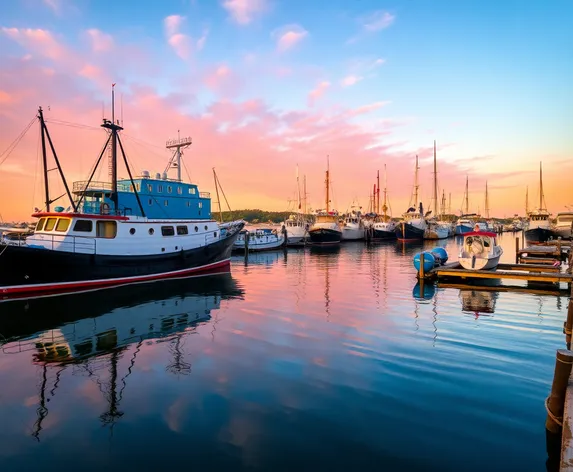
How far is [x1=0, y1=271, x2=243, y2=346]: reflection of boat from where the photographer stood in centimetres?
1327

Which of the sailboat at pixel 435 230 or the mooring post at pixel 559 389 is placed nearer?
the mooring post at pixel 559 389

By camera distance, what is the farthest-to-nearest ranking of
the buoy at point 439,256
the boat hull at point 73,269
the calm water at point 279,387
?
1. the buoy at point 439,256
2. the boat hull at point 73,269
3. the calm water at point 279,387

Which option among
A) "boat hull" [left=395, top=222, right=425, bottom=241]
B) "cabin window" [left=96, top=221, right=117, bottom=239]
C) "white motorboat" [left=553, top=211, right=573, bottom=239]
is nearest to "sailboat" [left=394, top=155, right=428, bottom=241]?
"boat hull" [left=395, top=222, right=425, bottom=241]

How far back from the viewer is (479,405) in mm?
7602

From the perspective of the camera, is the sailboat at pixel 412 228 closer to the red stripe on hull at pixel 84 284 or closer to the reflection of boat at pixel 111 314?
the red stripe on hull at pixel 84 284

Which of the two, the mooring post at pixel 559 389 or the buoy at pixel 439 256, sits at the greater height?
the buoy at pixel 439 256

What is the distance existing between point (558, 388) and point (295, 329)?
8.73m

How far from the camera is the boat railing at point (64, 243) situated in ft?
71.8

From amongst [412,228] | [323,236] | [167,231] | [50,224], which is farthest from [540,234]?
[50,224]

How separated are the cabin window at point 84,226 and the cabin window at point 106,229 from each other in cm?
46

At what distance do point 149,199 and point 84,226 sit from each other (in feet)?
25.6

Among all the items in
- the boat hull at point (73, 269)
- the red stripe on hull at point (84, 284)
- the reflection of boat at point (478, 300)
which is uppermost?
the boat hull at point (73, 269)

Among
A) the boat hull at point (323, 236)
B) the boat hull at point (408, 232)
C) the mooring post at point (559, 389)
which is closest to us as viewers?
the mooring post at point (559, 389)

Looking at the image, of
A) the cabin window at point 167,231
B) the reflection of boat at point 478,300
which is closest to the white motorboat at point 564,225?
the reflection of boat at point 478,300
